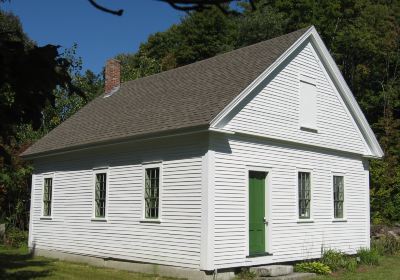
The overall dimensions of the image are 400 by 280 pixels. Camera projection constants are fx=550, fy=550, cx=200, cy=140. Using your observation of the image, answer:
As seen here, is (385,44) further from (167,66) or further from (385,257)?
(385,257)

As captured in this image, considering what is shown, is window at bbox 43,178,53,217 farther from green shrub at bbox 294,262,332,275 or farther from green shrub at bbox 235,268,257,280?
green shrub at bbox 294,262,332,275

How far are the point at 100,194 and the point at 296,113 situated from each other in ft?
21.4

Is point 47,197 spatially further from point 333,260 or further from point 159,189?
point 333,260

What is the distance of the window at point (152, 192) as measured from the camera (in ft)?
48.4

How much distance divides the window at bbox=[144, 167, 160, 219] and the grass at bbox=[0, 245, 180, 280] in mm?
1657

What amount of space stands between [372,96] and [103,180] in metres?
26.9

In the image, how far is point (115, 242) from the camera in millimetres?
16047

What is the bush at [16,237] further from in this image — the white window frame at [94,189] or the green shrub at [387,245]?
the green shrub at [387,245]

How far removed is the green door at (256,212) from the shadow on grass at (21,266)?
216 inches

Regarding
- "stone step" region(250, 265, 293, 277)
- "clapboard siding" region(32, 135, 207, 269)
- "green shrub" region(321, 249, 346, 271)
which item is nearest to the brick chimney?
"clapboard siding" region(32, 135, 207, 269)

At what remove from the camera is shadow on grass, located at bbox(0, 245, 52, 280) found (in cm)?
1419

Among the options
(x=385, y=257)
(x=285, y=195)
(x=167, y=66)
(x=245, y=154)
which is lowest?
(x=385, y=257)

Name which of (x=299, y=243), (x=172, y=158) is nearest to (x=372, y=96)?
(x=299, y=243)

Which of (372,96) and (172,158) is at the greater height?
(372,96)
